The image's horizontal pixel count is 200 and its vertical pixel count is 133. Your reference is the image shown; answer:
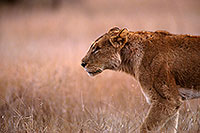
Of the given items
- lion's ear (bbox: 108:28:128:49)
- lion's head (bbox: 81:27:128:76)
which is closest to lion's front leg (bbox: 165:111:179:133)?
lion's head (bbox: 81:27:128:76)

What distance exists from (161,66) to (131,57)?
1.70 ft

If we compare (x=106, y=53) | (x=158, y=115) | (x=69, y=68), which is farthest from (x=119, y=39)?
(x=69, y=68)

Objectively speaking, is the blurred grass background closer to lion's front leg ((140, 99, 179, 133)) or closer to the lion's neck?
lion's front leg ((140, 99, 179, 133))

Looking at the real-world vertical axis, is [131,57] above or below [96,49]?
below

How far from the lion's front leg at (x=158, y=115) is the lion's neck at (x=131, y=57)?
0.51 m

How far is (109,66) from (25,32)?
13.3 metres

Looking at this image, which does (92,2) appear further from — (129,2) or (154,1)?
(154,1)

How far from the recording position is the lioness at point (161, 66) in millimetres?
3760

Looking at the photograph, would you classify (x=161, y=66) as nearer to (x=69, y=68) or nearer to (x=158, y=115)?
(x=158, y=115)

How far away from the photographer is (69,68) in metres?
7.70

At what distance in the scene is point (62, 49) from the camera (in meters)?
11.6

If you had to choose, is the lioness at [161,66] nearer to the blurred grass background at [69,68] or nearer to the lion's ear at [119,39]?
the lion's ear at [119,39]

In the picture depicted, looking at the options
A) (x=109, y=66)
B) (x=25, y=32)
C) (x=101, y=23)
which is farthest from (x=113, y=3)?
(x=109, y=66)

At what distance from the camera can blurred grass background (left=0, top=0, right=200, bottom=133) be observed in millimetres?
4530
